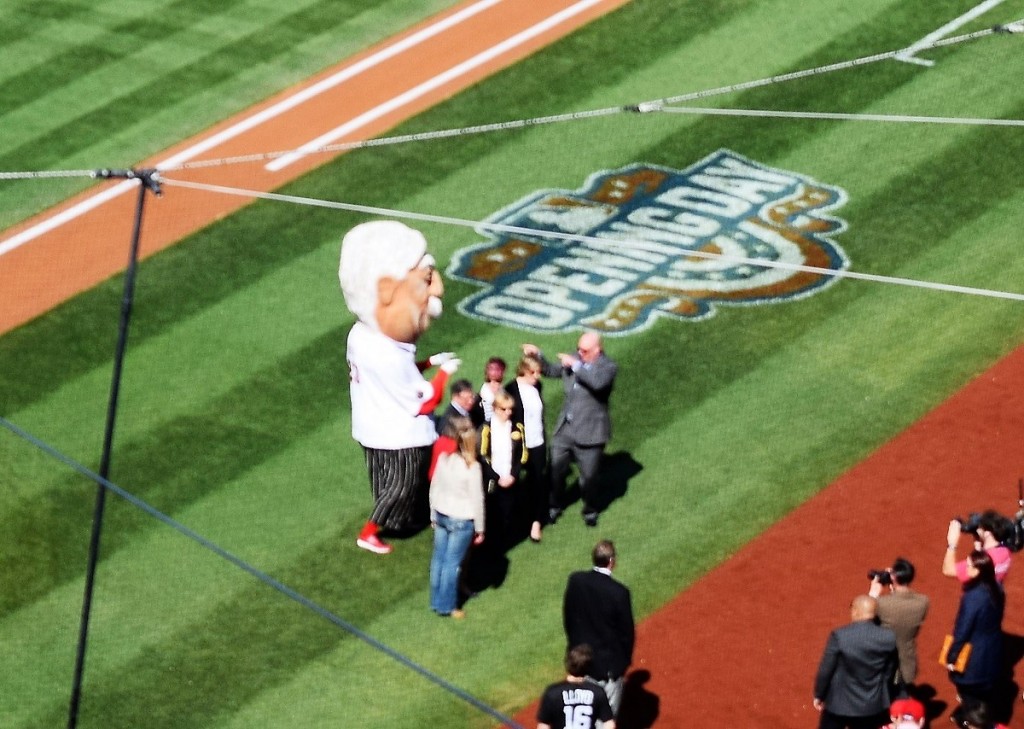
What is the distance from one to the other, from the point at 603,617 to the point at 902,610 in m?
1.79

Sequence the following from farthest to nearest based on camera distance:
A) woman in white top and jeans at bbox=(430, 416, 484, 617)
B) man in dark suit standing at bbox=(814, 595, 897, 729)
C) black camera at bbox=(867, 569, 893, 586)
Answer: woman in white top and jeans at bbox=(430, 416, 484, 617) → black camera at bbox=(867, 569, 893, 586) → man in dark suit standing at bbox=(814, 595, 897, 729)

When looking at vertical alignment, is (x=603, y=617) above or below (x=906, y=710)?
above

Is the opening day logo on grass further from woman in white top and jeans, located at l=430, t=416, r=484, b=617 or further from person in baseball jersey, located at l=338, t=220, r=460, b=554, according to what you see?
woman in white top and jeans, located at l=430, t=416, r=484, b=617

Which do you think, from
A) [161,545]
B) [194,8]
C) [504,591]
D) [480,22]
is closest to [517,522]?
[504,591]

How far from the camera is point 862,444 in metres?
14.6

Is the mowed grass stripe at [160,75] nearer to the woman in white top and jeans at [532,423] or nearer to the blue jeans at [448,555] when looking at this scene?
the woman in white top and jeans at [532,423]

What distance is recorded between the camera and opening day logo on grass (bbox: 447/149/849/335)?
16.6 meters

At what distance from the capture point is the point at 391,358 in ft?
43.4

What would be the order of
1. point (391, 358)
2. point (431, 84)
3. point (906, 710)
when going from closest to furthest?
point (906, 710) < point (391, 358) < point (431, 84)

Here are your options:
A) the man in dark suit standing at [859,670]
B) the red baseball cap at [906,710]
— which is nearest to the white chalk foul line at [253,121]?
the man in dark suit standing at [859,670]

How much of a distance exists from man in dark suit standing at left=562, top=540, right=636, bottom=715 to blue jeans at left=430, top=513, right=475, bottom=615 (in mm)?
1592

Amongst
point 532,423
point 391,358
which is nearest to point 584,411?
point 532,423

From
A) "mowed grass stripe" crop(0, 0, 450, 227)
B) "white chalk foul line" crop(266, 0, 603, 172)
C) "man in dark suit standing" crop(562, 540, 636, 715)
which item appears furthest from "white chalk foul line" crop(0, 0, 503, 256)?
"man in dark suit standing" crop(562, 540, 636, 715)

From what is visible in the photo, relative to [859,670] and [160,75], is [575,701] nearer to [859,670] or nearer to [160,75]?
[859,670]
